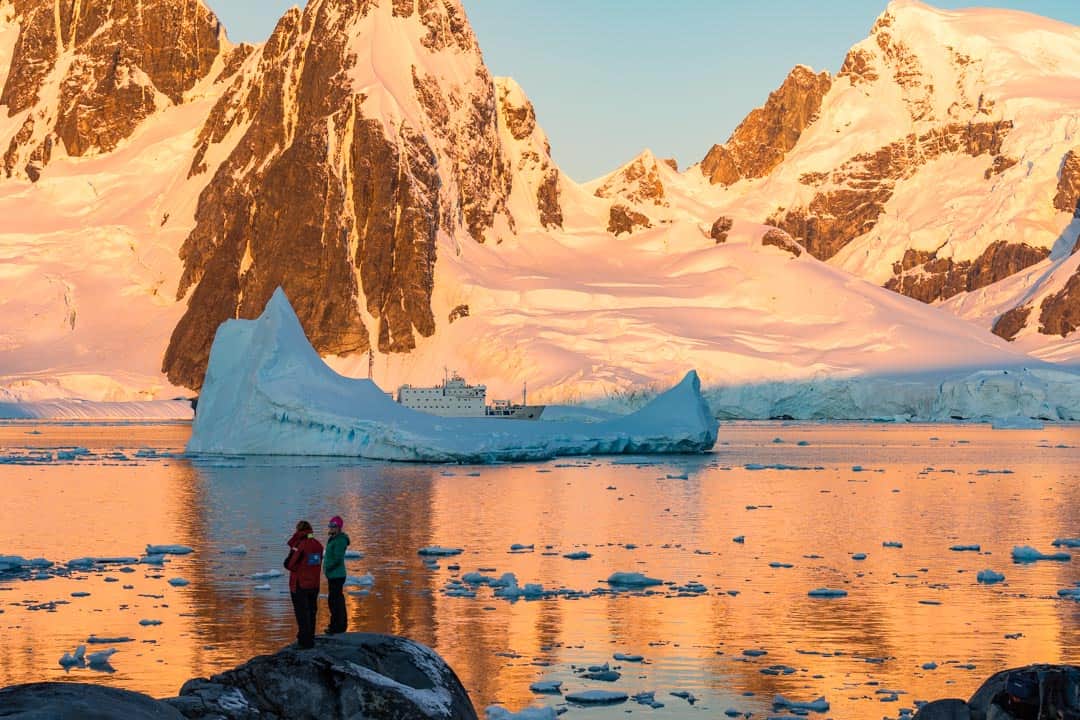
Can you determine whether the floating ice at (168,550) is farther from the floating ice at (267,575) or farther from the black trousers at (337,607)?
the black trousers at (337,607)

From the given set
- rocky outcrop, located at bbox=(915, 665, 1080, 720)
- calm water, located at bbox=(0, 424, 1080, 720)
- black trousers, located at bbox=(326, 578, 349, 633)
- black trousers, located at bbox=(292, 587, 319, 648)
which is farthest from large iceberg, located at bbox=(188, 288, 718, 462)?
rocky outcrop, located at bbox=(915, 665, 1080, 720)

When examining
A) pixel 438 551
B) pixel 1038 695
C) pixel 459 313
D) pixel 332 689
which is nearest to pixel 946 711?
pixel 1038 695

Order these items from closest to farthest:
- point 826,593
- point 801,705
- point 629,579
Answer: point 801,705
point 826,593
point 629,579

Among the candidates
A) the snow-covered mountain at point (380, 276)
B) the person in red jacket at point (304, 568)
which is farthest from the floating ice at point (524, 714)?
the snow-covered mountain at point (380, 276)

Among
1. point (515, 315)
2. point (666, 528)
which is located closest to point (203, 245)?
point (515, 315)

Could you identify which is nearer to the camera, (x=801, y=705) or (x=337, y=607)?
(x=337, y=607)

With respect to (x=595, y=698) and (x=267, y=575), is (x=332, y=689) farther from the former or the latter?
(x=267, y=575)

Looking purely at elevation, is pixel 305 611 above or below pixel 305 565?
below
